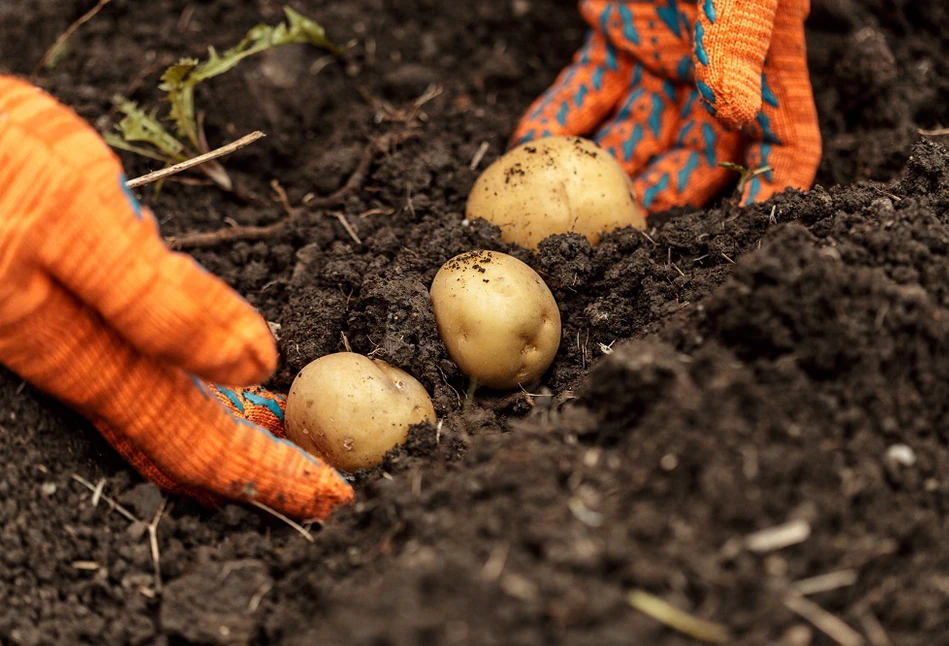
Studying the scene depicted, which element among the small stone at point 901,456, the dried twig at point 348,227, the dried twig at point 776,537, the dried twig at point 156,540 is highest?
the dried twig at point 776,537

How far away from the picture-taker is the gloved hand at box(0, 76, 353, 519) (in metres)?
1.51

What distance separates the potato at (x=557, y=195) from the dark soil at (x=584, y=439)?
8cm

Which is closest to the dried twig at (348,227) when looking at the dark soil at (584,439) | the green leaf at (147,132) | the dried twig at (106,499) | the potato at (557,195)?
the dark soil at (584,439)

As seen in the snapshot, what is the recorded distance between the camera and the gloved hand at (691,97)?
231cm

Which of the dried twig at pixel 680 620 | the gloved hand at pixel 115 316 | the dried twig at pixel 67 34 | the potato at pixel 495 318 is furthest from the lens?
the dried twig at pixel 67 34

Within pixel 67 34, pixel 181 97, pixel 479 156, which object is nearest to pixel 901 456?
pixel 479 156

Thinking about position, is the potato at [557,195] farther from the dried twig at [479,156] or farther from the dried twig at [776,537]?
the dried twig at [776,537]

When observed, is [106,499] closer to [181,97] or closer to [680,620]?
[680,620]

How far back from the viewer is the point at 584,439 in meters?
1.67

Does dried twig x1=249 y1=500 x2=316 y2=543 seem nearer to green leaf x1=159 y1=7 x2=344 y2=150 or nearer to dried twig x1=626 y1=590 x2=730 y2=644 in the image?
dried twig x1=626 y1=590 x2=730 y2=644

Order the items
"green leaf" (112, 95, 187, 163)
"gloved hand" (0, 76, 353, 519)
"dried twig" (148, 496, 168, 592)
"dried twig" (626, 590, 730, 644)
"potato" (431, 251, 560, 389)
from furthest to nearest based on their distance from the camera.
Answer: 1. "green leaf" (112, 95, 187, 163)
2. "potato" (431, 251, 560, 389)
3. "dried twig" (148, 496, 168, 592)
4. "gloved hand" (0, 76, 353, 519)
5. "dried twig" (626, 590, 730, 644)

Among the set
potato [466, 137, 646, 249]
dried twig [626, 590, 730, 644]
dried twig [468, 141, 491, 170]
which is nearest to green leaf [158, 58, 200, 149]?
dried twig [468, 141, 491, 170]

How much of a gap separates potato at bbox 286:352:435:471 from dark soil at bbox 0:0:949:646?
7 cm

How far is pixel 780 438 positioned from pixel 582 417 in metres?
0.36
